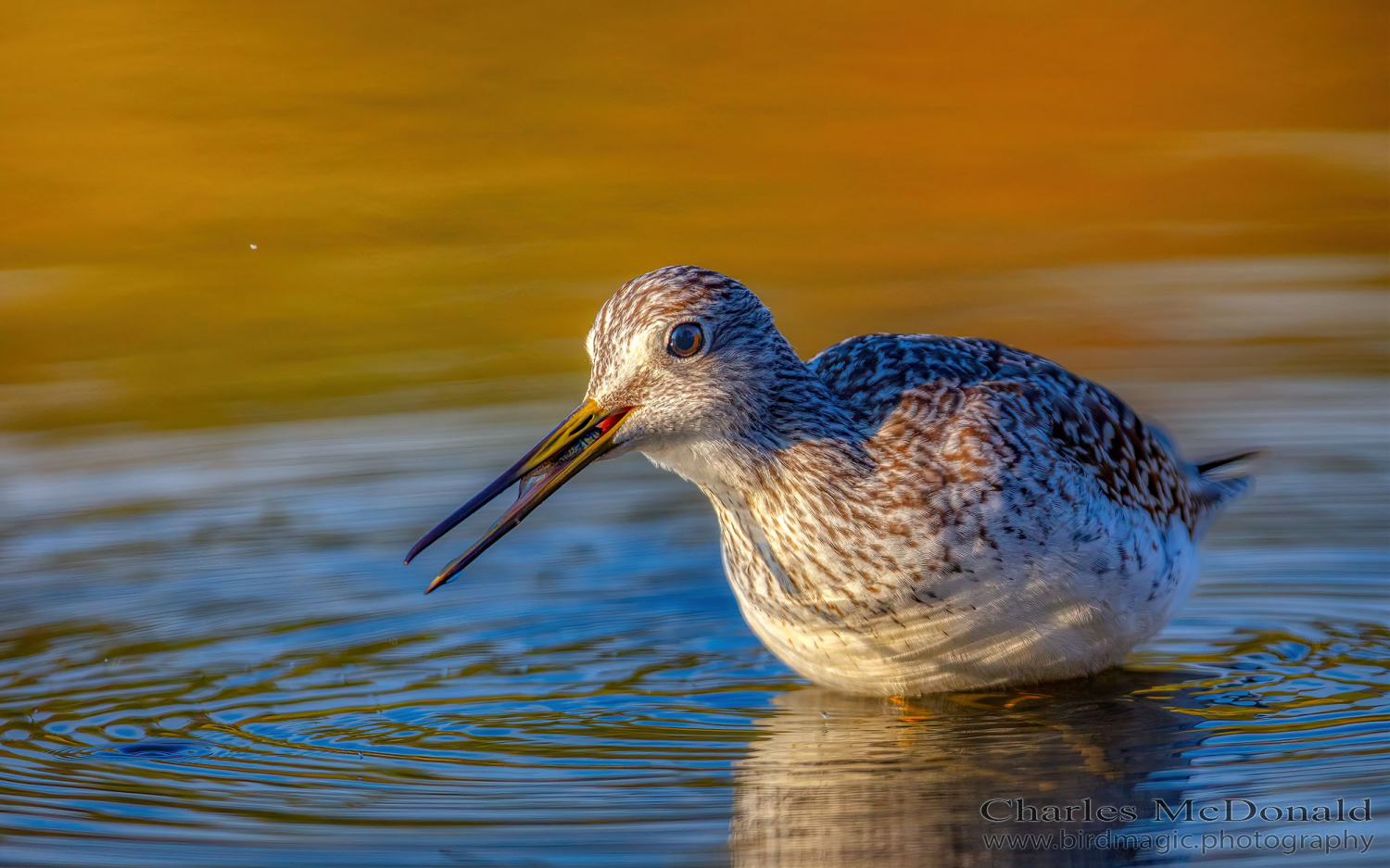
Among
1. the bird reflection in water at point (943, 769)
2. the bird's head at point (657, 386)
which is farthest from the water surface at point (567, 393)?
the bird's head at point (657, 386)

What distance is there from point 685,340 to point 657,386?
21 centimetres

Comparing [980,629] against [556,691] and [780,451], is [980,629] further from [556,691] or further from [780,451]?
[556,691]

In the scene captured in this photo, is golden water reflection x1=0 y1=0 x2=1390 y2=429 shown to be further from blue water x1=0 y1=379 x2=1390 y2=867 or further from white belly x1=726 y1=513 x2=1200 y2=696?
white belly x1=726 y1=513 x2=1200 y2=696

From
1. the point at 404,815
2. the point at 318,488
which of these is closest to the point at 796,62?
the point at 318,488

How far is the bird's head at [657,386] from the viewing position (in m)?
7.23

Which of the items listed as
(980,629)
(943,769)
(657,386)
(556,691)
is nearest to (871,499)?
(980,629)

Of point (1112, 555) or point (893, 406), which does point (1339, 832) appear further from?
point (893, 406)

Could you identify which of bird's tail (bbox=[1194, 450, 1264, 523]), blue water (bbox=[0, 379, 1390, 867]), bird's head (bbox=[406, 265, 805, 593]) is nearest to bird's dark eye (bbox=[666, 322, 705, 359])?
bird's head (bbox=[406, 265, 805, 593])

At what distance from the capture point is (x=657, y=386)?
730 centimetres

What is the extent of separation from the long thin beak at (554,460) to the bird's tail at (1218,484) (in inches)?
127

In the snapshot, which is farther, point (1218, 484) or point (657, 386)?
point (1218, 484)

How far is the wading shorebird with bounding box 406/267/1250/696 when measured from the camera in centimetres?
729

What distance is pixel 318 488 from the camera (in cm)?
1099

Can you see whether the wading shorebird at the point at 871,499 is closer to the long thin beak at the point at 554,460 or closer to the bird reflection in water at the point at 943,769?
the long thin beak at the point at 554,460
